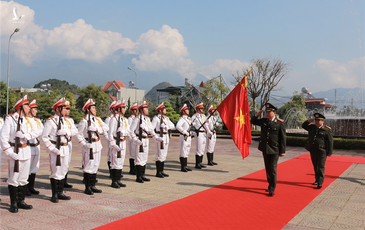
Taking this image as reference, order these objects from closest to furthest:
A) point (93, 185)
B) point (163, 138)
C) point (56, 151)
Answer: point (56, 151)
point (93, 185)
point (163, 138)

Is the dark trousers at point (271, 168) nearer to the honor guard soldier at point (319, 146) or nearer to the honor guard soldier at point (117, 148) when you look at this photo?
the honor guard soldier at point (319, 146)

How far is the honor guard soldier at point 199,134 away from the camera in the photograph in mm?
10648

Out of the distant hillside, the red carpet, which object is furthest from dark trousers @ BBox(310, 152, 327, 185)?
the distant hillside

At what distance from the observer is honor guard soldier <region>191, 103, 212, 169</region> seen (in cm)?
1065

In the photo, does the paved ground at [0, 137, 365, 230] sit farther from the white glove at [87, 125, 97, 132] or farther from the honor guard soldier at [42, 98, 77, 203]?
the white glove at [87, 125, 97, 132]

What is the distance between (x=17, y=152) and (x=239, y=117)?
5.50 m

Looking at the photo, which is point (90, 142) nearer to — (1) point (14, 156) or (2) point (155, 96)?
(1) point (14, 156)

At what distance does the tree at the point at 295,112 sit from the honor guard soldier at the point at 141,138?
38.1 meters

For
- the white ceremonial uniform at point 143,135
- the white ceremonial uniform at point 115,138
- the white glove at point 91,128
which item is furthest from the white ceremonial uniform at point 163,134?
the white glove at point 91,128

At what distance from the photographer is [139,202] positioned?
244 inches

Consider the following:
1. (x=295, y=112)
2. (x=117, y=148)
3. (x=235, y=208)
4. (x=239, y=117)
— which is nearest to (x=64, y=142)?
(x=117, y=148)

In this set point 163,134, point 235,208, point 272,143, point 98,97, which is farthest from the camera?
point 98,97

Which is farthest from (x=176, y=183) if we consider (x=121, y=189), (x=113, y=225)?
(x=113, y=225)

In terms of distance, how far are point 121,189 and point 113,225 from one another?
259 cm
